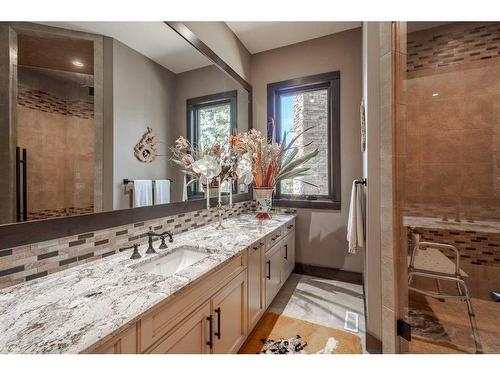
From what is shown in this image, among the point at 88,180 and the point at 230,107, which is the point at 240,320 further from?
the point at 230,107

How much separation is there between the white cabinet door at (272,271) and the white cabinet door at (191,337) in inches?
31.2

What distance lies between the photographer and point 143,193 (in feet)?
4.58

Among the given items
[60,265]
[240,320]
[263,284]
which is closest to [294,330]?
[263,284]

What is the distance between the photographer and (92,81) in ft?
3.60

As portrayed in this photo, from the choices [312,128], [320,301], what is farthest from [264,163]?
[320,301]

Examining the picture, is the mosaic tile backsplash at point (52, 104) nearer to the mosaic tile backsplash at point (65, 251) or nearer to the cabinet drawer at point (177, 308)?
the mosaic tile backsplash at point (65, 251)

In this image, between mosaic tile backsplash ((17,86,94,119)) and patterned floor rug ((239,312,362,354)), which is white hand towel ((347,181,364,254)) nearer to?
patterned floor rug ((239,312,362,354))

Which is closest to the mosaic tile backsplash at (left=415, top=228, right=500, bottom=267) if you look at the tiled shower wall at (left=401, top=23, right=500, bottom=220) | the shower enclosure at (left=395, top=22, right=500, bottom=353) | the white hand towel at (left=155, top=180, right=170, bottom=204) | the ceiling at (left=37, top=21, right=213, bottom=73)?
the shower enclosure at (left=395, top=22, right=500, bottom=353)

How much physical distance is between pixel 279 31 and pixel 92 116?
2.26 m

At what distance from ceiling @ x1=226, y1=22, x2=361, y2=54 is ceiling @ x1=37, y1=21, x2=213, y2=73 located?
34.4 inches

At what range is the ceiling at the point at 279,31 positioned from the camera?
7.57ft

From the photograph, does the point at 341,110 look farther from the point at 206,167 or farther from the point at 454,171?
the point at 206,167
